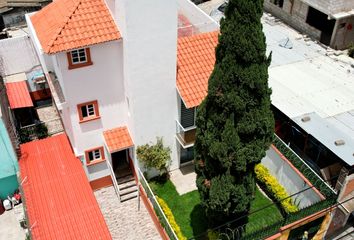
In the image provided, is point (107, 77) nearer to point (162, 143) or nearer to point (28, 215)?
point (162, 143)

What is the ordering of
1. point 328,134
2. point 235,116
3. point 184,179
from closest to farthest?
point 235,116 → point 328,134 → point 184,179

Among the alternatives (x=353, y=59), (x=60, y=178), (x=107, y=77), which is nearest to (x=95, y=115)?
(x=107, y=77)

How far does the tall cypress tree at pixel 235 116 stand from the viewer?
16.0 meters

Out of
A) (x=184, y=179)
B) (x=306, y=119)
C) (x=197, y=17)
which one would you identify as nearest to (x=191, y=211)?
(x=184, y=179)

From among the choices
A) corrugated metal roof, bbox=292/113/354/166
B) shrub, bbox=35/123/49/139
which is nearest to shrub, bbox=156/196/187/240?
corrugated metal roof, bbox=292/113/354/166

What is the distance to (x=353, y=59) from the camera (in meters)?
28.5

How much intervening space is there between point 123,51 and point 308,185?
1217cm

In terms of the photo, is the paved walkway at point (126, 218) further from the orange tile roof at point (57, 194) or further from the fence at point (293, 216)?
the fence at point (293, 216)

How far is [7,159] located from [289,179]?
16141 millimetres

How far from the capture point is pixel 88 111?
22641 mm

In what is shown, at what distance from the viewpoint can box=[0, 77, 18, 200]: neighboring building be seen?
22906mm

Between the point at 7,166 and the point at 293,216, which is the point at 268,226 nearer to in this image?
the point at 293,216

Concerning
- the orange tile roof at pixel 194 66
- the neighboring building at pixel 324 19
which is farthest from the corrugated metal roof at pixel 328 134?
the neighboring building at pixel 324 19

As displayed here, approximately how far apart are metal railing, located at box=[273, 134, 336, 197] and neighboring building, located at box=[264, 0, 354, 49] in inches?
412
